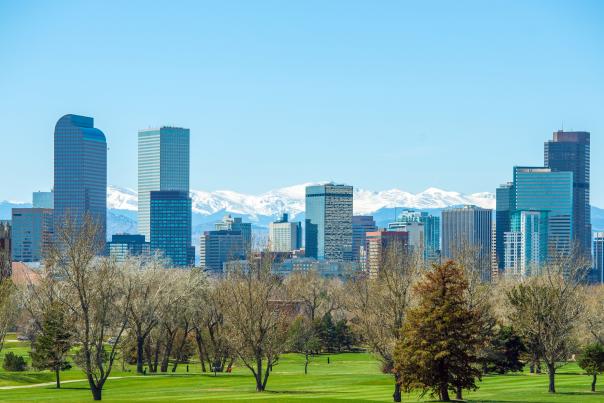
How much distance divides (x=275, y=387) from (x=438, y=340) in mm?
22130

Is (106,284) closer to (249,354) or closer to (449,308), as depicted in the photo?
(249,354)

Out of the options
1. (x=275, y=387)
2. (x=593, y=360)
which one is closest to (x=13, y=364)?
(x=275, y=387)

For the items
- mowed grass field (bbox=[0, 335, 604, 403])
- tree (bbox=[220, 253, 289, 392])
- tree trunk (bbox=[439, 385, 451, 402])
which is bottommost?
mowed grass field (bbox=[0, 335, 604, 403])

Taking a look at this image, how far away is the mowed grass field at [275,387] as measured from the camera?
73.4 metres

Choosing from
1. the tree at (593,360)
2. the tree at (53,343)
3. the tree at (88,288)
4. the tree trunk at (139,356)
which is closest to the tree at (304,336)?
the tree trunk at (139,356)

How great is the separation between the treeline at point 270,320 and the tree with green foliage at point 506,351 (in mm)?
124

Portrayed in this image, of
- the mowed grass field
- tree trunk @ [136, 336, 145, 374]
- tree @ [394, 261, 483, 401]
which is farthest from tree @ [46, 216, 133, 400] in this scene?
tree trunk @ [136, 336, 145, 374]

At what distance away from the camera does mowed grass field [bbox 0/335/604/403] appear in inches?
2891

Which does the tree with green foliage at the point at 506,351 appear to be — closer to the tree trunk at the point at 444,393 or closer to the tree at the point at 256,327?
the tree at the point at 256,327

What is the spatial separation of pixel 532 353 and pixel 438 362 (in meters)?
35.6

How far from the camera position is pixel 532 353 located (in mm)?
100438

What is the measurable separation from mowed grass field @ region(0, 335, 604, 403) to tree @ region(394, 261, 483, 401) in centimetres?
454

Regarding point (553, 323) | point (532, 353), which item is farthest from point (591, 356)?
point (532, 353)

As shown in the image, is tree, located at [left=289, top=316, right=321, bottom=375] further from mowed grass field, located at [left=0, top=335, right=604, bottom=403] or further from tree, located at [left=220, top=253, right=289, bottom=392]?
tree, located at [left=220, top=253, right=289, bottom=392]
